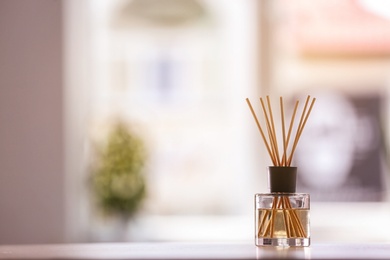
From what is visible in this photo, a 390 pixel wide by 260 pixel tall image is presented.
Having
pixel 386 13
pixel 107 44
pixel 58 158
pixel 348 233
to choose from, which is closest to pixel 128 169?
pixel 58 158

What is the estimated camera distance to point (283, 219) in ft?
4.50

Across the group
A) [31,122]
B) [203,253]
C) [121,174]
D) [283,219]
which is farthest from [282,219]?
[31,122]

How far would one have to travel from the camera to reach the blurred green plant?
13.9 feet

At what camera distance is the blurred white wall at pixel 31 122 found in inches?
172

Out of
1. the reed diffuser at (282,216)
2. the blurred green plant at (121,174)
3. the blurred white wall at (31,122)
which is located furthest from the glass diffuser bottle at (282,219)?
the blurred white wall at (31,122)

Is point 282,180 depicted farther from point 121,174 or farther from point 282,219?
point 121,174

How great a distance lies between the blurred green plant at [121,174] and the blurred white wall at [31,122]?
258 mm

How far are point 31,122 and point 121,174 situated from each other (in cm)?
56

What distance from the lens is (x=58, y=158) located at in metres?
4.44

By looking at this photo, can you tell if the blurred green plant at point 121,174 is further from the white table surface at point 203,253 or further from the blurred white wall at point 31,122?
the white table surface at point 203,253

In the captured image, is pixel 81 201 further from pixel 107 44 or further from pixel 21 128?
pixel 107 44

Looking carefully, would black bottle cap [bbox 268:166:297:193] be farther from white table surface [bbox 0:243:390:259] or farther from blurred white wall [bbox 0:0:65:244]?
blurred white wall [bbox 0:0:65:244]

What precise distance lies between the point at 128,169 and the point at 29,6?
3.32 feet

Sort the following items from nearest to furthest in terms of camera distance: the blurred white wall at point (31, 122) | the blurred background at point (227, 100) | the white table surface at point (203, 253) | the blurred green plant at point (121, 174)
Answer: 1. the white table surface at point (203, 253)
2. the blurred green plant at point (121, 174)
3. the blurred white wall at point (31, 122)
4. the blurred background at point (227, 100)
